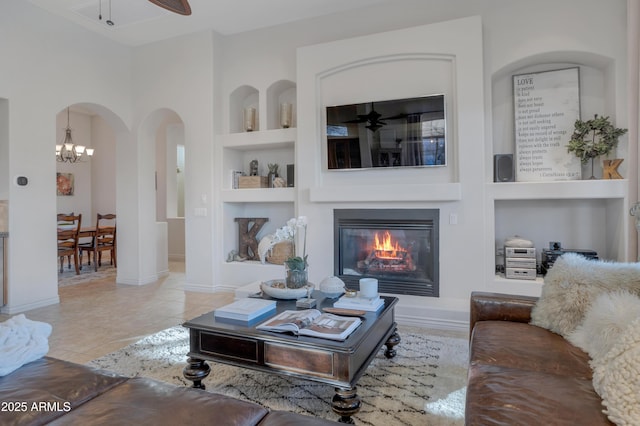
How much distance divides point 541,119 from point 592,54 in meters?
0.70

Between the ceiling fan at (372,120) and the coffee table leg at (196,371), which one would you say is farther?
the ceiling fan at (372,120)

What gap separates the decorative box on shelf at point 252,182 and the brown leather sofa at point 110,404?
3.58 m

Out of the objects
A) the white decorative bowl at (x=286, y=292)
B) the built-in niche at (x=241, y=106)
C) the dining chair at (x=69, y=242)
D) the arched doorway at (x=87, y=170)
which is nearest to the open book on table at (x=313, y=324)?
the white decorative bowl at (x=286, y=292)

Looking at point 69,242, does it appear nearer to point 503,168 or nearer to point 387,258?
point 387,258

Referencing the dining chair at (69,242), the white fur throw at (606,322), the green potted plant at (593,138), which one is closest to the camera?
the white fur throw at (606,322)

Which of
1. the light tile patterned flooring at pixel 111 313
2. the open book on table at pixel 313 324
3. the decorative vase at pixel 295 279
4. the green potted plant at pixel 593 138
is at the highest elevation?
the green potted plant at pixel 593 138

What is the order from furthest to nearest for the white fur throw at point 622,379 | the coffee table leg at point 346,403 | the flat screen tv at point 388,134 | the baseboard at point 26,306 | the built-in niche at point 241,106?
the built-in niche at point 241,106 < the baseboard at point 26,306 < the flat screen tv at point 388,134 < the coffee table leg at point 346,403 < the white fur throw at point 622,379

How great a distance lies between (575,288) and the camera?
1945 mm

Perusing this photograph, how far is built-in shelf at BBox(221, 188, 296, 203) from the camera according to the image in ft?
15.3

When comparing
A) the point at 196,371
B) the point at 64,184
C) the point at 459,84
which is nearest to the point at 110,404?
the point at 196,371

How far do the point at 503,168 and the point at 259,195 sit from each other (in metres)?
2.87

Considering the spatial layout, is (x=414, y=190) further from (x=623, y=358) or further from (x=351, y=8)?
(x=623, y=358)

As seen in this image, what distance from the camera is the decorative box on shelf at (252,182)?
4.89 metres

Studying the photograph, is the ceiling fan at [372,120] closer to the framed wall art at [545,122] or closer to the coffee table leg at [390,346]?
the framed wall art at [545,122]
